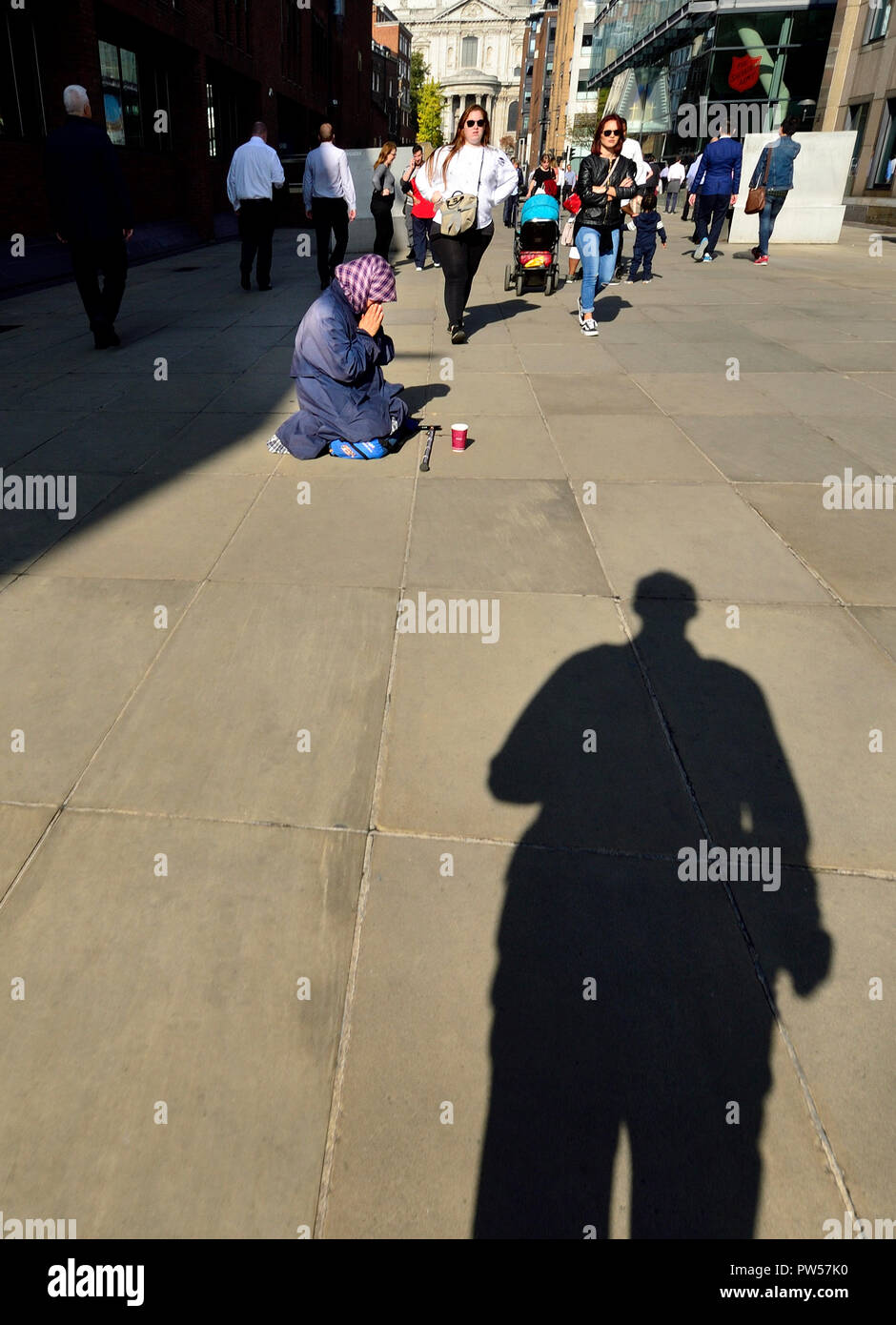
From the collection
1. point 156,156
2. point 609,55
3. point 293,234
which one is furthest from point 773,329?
point 609,55

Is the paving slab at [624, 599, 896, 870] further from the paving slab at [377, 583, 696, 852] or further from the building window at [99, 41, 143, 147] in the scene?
the building window at [99, 41, 143, 147]

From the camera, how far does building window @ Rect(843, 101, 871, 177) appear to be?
26344mm

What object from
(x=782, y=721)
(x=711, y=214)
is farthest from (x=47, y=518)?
(x=711, y=214)

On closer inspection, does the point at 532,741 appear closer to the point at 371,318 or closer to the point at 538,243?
the point at 371,318

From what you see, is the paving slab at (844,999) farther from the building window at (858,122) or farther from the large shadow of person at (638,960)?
the building window at (858,122)

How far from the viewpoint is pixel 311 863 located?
7.79 ft

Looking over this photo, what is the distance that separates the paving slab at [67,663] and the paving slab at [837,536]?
133 inches

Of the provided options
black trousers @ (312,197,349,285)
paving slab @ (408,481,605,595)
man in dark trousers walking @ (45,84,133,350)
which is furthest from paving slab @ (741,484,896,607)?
black trousers @ (312,197,349,285)

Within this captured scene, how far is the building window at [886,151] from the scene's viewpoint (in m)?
24.6

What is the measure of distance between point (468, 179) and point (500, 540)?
561cm

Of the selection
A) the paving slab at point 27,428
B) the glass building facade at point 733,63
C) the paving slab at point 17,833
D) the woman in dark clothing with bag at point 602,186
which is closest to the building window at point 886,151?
the glass building facade at point 733,63

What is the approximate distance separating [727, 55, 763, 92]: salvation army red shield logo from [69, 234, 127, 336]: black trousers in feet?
106
